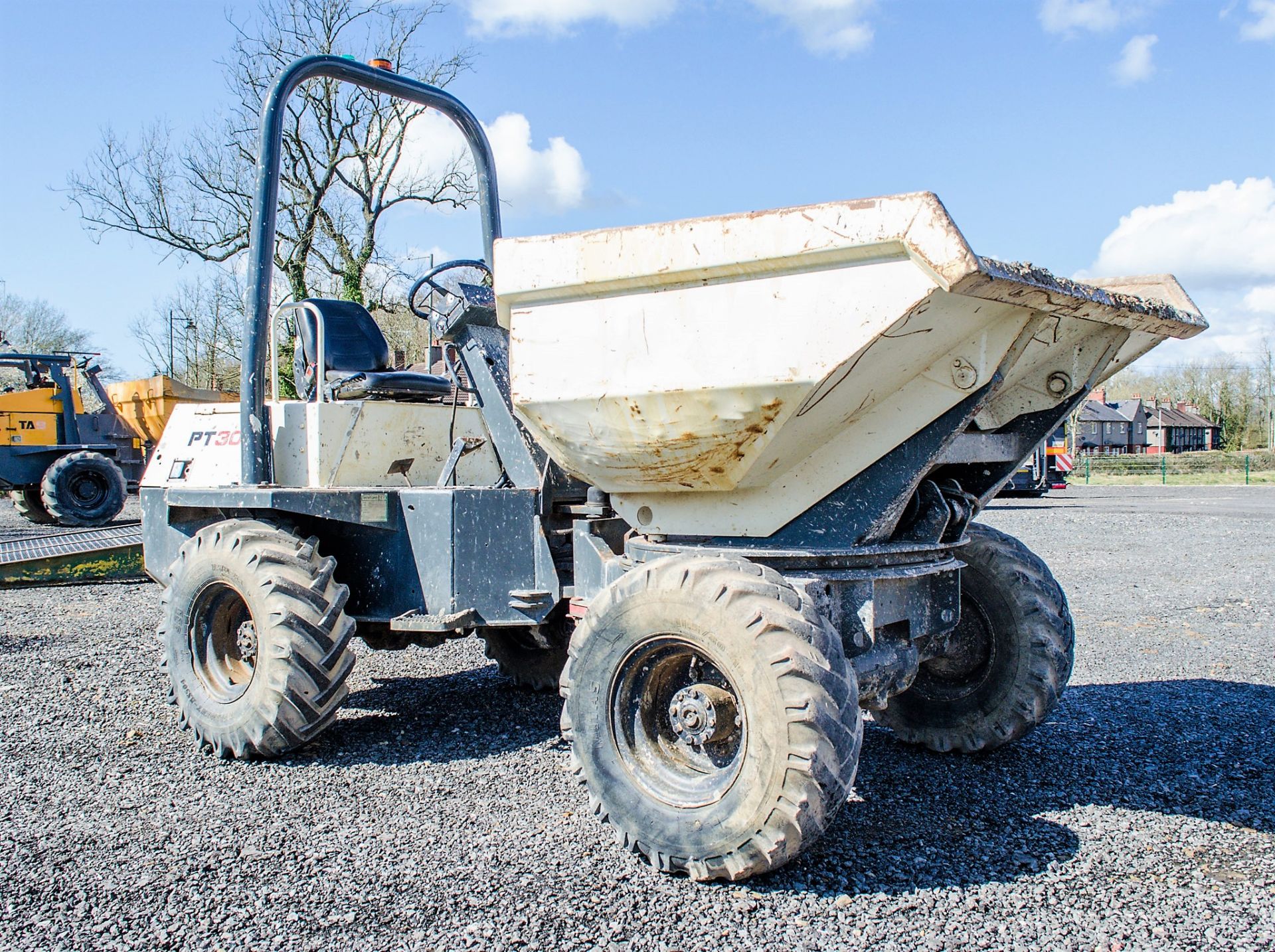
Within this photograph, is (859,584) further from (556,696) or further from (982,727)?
(556,696)

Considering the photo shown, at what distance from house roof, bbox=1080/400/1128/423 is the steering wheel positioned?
76.8 m

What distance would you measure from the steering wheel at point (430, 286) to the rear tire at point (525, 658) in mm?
1655

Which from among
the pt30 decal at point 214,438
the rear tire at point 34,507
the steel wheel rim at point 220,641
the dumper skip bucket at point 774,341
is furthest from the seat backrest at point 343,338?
the rear tire at point 34,507

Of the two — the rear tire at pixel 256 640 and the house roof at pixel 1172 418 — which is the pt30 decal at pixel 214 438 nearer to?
the rear tire at pixel 256 640

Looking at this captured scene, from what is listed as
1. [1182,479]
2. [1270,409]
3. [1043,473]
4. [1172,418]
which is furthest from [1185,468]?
[1172,418]

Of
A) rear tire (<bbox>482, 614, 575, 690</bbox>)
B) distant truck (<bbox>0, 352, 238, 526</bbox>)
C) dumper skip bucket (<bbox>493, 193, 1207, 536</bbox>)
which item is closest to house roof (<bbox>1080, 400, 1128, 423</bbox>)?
distant truck (<bbox>0, 352, 238, 526</bbox>)

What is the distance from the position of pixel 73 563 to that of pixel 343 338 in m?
3.73

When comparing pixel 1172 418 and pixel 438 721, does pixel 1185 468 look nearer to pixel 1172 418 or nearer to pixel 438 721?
pixel 438 721

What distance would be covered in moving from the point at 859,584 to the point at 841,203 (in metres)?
1.24

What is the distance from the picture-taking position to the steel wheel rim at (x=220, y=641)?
15.1ft

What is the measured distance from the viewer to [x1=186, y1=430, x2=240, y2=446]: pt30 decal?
16.2 feet

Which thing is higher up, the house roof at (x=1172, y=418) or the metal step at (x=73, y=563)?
the house roof at (x=1172, y=418)

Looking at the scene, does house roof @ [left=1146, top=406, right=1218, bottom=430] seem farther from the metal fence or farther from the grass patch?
the grass patch

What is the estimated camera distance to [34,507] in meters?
16.9
